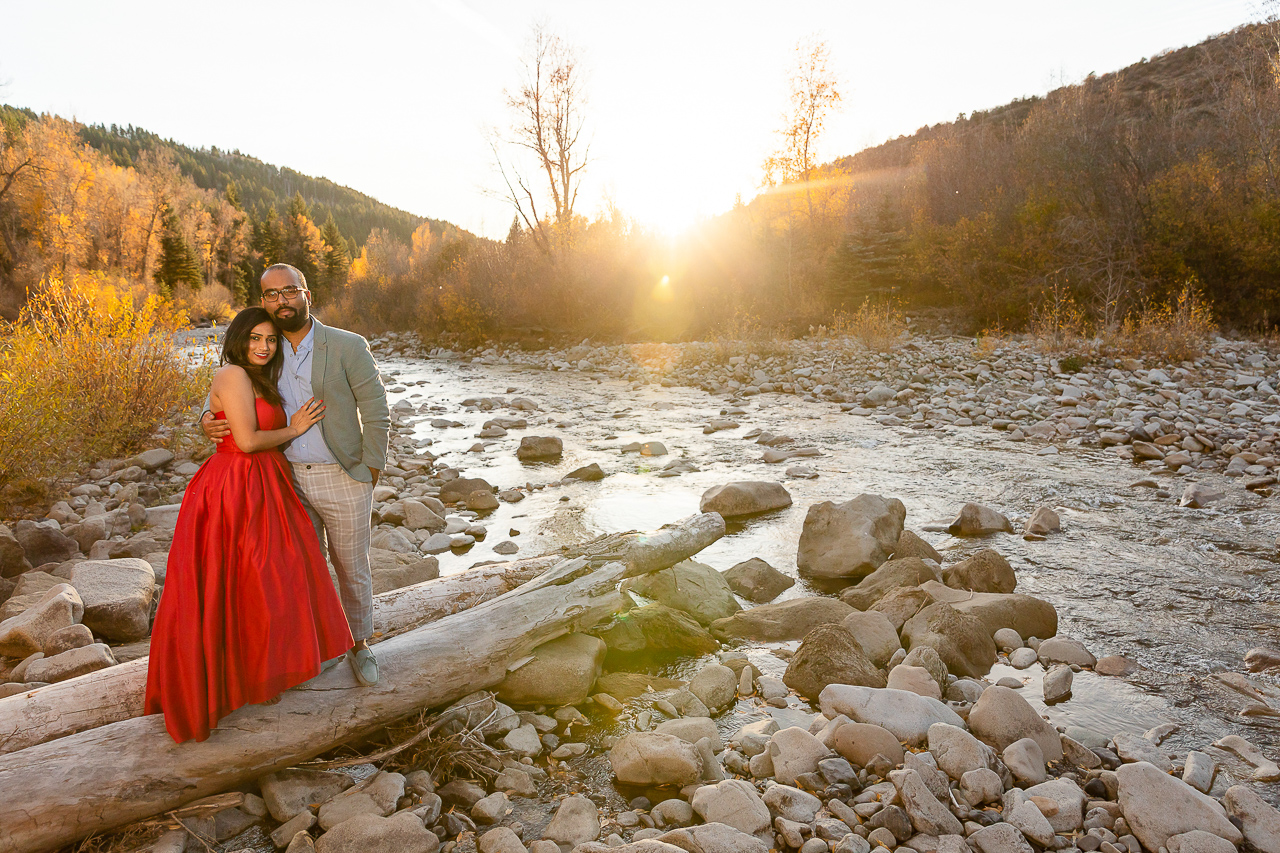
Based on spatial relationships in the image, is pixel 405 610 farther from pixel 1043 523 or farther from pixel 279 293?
pixel 1043 523

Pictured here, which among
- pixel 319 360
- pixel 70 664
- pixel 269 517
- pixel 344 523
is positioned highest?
pixel 319 360

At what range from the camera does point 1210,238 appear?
15289 mm

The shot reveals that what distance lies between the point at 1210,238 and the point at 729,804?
18586 millimetres

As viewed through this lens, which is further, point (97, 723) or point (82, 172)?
point (82, 172)

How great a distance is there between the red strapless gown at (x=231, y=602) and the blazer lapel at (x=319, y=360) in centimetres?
33

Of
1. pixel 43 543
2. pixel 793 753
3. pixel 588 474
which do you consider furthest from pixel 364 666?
pixel 588 474

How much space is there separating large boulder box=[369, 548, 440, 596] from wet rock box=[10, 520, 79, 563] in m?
2.29

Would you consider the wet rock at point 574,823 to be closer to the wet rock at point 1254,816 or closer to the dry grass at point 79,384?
the wet rock at point 1254,816

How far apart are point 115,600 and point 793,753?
3903mm

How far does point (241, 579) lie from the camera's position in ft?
8.48

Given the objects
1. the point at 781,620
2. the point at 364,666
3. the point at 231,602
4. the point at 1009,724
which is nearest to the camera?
the point at 231,602

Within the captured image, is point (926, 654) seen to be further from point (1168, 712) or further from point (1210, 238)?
point (1210, 238)

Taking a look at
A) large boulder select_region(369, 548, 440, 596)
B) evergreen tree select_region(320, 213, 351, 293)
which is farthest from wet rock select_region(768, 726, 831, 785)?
evergreen tree select_region(320, 213, 351, 293)

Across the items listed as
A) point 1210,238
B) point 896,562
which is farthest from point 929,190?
point 896,562
